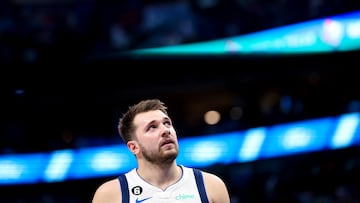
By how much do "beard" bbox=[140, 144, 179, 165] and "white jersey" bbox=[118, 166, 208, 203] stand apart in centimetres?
15

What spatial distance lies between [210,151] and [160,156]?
11167 mm

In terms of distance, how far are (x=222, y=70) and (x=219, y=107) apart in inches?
106

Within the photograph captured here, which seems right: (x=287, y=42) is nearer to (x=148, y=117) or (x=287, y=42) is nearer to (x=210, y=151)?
(x=210, y=151)

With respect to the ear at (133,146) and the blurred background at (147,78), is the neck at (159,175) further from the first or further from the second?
the blurred background at (147,78)

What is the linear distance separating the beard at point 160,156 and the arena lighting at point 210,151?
1046 centimetres

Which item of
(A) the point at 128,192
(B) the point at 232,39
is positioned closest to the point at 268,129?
(B) the point at 232,39

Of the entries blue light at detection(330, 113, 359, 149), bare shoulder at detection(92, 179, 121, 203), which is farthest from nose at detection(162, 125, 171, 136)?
blue light at detection(330, 113, 359, 149)

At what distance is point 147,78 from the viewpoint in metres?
16.2

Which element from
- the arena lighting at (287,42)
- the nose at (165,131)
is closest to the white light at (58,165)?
the arena lighting at (287,42)

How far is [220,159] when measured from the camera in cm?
1563

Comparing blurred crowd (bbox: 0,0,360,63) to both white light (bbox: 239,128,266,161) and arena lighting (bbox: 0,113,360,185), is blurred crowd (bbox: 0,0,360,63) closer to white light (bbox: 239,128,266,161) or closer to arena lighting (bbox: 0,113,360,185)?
arena lighting (bbox: 0,113,360,185)

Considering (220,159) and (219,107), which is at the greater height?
(219,107)

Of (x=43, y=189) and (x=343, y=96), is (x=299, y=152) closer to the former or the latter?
(x=343, y=96)

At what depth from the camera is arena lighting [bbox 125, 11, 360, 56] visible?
14.9 m
